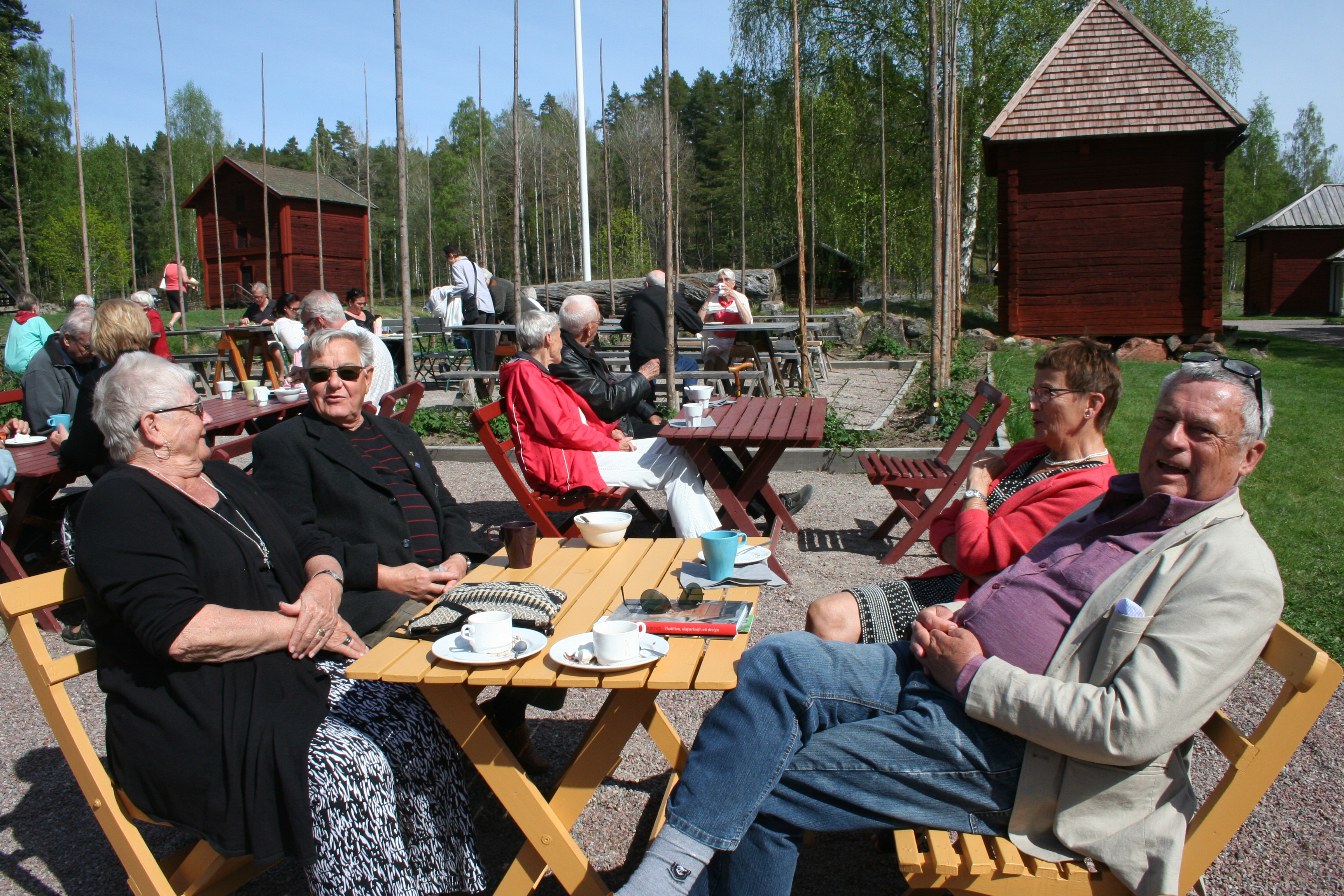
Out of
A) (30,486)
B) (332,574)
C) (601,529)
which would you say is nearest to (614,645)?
(601,529)

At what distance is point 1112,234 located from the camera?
47.8 ft

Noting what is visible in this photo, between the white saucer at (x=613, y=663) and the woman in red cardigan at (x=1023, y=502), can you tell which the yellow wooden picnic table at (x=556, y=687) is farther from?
the woman in red cardigan at (x=1023, y=502)

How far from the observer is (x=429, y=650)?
1842mm

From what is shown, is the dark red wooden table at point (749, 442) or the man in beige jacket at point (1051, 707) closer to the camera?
the man in beige jacket at point (1051, 707)

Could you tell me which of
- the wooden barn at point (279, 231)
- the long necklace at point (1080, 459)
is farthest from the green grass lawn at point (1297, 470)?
the wooden barn at point (279, 231)

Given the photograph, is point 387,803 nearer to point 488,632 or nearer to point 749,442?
point 488,632

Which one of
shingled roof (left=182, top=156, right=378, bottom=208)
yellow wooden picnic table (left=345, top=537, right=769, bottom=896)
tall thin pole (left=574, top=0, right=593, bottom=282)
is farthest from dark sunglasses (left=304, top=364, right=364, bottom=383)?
shingled roof (left=182, top=156, right=378, bottom=208)

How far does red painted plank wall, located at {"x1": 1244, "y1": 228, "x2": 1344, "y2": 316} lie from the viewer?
29.9m

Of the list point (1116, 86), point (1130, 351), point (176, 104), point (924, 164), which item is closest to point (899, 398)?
point (1130, 351)

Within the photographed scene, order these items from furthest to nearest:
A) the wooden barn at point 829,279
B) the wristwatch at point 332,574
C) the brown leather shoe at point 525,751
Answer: the wooden barn at point 829,279 → the brown leather shoe at point 525,751 → the wristwatch at point 332,574

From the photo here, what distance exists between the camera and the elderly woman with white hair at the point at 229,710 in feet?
5.98

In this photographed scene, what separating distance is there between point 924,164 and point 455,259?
56.7 ft

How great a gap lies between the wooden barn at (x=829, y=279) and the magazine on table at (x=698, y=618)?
2639cm

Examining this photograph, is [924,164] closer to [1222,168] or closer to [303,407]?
[1222,168]
